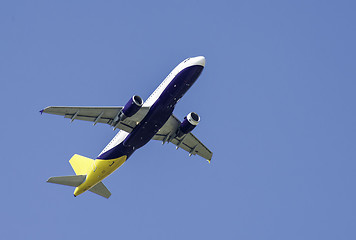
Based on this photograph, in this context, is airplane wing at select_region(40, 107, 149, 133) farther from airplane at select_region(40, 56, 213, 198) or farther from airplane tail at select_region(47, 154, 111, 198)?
airplane tail at select_region(47, 154, 111, 198)

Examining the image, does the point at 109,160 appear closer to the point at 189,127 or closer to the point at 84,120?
the point at 84,120

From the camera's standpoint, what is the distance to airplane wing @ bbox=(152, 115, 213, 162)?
56125 millimetres

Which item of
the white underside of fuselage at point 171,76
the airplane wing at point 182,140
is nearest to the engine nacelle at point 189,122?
the airplane wing at point 182,140

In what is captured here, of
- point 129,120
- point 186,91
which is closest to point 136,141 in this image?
point 129,120

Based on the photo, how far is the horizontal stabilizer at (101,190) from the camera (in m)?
58.6

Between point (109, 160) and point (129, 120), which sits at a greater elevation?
point (129, 120)

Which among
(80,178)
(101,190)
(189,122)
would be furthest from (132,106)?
(101,190)

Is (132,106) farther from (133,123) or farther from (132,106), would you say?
(133,123)

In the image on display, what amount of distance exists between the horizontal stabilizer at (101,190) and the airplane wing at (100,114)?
28.0ft

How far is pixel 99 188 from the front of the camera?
5866 cm

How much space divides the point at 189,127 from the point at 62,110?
12186 millimetres

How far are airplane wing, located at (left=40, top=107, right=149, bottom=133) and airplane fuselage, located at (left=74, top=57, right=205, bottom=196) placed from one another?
1.95 feet

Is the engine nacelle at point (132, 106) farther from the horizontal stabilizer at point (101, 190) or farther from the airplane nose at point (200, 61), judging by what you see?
the horizontal stabilizer at point (101, 190)

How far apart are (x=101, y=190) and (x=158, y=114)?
1302 cm
